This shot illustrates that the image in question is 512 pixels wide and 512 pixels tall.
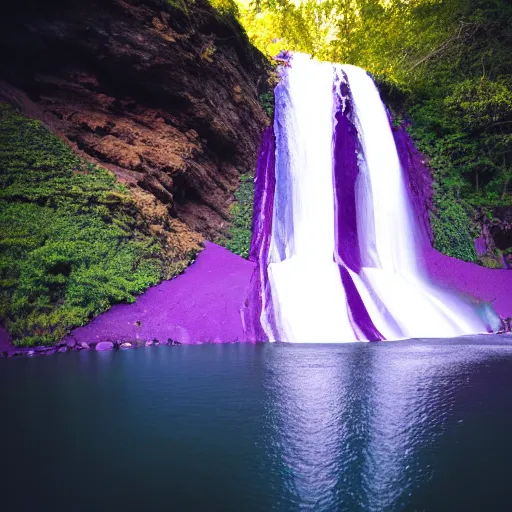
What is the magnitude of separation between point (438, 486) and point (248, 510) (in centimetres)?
98

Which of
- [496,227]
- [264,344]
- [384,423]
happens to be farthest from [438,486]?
[496,227]

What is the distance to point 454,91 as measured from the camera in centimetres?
1561

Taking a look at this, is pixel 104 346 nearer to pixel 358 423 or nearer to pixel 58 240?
pixel 58 240

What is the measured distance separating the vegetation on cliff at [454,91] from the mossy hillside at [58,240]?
1077cm

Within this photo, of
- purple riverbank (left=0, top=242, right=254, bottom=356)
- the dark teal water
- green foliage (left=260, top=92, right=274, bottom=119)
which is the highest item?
green foliage (left=260, top=92, right=274, bottom=119)

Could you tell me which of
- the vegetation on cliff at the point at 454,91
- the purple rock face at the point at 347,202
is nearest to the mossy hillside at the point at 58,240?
the purple rock face at the point at 347,202

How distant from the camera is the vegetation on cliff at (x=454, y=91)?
14.5 metres

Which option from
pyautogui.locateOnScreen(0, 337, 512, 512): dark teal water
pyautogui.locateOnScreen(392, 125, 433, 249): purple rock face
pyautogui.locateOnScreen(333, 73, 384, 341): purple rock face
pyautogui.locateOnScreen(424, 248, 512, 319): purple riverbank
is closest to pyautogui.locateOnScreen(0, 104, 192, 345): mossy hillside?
pyautogui.locateOnScreen(0, 337, 512, 512): dark teal water

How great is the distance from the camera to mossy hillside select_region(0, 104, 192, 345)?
6410 mm

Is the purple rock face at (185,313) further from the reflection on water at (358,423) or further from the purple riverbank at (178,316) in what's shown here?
the reflection on water at (358,423)

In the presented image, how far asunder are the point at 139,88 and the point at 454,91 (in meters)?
13.0

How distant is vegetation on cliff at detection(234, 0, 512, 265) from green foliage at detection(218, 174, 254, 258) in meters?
7.20

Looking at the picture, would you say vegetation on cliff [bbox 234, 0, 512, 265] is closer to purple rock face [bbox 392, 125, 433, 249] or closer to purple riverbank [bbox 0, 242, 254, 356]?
purple rock face [bbox 392, 125, 433, 249]

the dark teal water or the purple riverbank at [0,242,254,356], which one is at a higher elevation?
the purple riverbank at [0,242,254,356]
